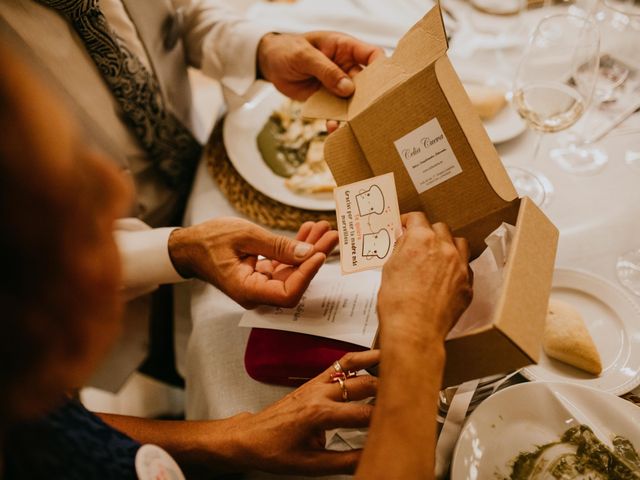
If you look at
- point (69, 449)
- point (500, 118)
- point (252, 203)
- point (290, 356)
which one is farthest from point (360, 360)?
point (500, 118)

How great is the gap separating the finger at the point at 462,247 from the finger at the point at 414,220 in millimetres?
46

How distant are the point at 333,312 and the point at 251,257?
0.19 m

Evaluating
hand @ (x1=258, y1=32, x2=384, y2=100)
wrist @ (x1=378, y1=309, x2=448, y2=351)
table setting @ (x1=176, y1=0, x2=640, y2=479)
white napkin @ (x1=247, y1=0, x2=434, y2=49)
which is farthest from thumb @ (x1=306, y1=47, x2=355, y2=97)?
wrist @ (x1=378, y1=309, x2=448, y2=351)

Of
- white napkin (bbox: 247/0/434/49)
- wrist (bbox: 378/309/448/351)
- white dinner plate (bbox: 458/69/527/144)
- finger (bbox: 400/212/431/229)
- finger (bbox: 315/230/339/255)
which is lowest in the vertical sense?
finger (bbox: 315/230/339/255)

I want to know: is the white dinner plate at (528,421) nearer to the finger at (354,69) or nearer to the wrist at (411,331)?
the wrist at (411,331)

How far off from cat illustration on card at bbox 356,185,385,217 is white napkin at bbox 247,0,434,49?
2.34 feet

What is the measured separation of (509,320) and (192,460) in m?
0.52

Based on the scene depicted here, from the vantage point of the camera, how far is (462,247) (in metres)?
0.65

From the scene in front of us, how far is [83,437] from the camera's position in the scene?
0.58m

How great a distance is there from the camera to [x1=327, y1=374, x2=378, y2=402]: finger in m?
0.63

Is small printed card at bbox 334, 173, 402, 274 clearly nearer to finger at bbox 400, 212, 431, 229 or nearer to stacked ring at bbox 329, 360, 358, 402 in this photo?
finger at bbox 400, 212, 431, 229

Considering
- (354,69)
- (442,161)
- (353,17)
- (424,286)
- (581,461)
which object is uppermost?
(353,17)

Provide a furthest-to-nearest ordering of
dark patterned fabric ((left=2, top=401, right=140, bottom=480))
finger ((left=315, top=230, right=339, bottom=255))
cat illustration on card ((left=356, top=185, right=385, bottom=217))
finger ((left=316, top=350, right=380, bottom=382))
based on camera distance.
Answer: finger ((left=315, top=230, right=339, bottom=255))
cat illustration on card ((left=356, top=185, right=385, bottom=217))
finger ((left=316, top=350, right=380, bottom=382))
dark patterned fabric ((left=2, top=401, right=140, bottom=480))

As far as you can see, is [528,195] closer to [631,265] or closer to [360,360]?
[631,265]
